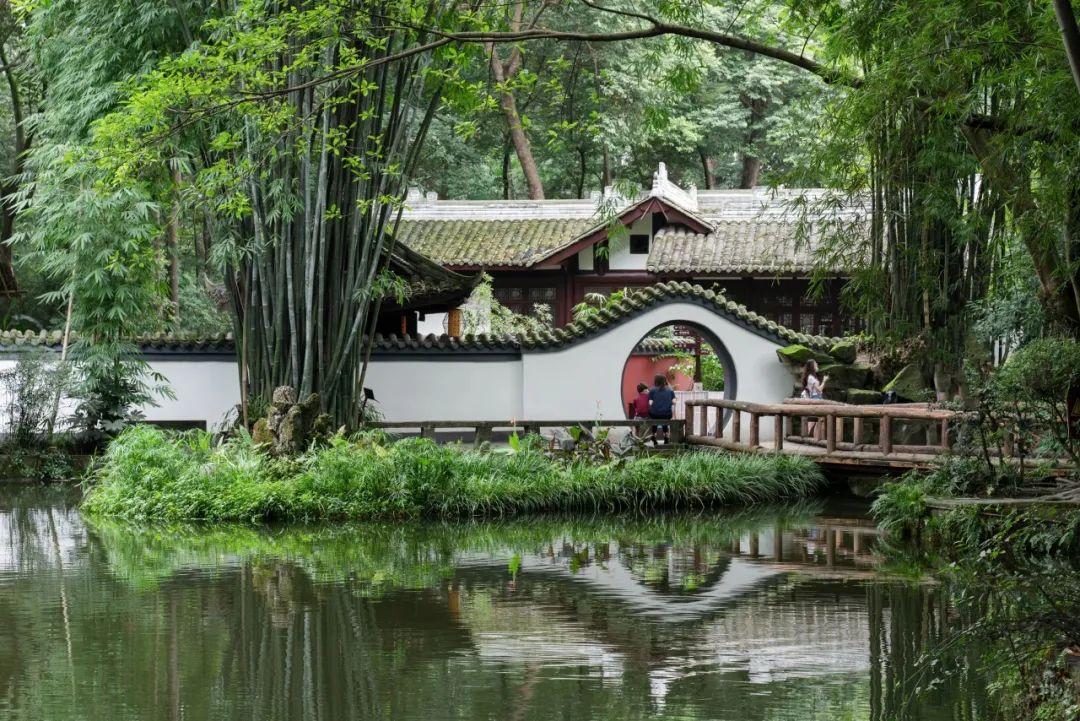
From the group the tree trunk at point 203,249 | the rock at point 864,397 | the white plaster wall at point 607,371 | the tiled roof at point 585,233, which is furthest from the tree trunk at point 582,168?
the rock at point 864,397

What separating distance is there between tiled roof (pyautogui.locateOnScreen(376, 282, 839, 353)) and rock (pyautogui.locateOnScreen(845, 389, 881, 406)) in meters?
Result: 1.14

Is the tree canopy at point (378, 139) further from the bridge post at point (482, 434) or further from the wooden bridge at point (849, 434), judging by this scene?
the bridge post at point (482, 434)

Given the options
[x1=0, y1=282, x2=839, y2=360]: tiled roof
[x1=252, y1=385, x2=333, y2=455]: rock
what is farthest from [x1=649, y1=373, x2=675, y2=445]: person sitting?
[x1=252, y1=385, x2=333, y2=455]: rock

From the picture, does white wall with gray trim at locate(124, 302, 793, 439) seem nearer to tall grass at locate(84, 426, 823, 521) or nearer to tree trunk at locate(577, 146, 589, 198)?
tall grass at locate(84, 426, 823, 521)

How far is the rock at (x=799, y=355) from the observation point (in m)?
16.6

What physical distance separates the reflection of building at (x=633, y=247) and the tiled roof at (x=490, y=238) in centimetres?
2

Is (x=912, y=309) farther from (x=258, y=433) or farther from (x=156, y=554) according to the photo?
(x=156, y=554)

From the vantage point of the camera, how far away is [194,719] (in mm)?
5168

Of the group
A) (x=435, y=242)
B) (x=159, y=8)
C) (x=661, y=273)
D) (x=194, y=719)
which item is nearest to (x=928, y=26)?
(x=194, y=719)

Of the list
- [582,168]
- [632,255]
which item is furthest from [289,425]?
[582,168]

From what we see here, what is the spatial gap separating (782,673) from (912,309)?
845cm

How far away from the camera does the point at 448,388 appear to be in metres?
17.0

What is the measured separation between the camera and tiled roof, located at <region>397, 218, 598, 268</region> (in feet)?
71.4

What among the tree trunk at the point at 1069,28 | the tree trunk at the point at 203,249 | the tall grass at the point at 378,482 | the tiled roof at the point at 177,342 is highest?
the tree trunk at the point at 203,249
